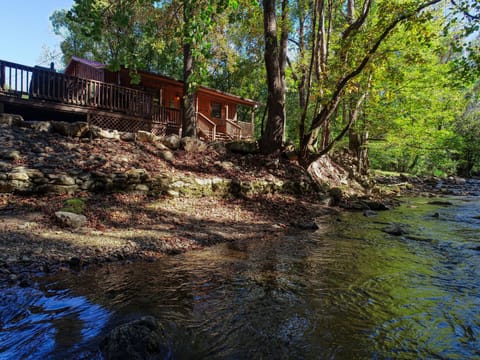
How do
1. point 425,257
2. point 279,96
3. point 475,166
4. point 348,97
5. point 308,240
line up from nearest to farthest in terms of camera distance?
point 425,257
point 308,240
point 279,96
point 348,97
point 475,166

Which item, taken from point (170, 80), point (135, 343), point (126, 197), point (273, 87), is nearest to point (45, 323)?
point (135, 343)

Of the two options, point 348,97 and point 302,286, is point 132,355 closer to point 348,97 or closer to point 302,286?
point 302,286

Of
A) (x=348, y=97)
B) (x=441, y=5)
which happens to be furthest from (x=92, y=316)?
(x=441, y=5)

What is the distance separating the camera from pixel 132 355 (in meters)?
2.39

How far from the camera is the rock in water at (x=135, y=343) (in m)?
2.40

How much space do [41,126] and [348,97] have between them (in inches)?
471

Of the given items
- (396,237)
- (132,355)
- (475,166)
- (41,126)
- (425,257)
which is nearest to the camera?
(132,355)

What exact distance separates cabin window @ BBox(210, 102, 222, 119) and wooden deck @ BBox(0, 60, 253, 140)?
6.91m

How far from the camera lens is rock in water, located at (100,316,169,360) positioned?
240cm

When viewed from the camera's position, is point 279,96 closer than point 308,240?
No

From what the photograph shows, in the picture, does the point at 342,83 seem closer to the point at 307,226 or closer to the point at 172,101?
the point at 307,226

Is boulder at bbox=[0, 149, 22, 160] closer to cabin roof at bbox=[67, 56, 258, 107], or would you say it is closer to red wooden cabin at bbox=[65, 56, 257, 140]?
red wooden cabin at bbox=[65, 56, 257, 140]

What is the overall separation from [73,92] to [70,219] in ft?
27.5

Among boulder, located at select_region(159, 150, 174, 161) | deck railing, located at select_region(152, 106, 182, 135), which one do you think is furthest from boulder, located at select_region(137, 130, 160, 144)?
deck railing, located at select_region(152, 106, 182, 135)
